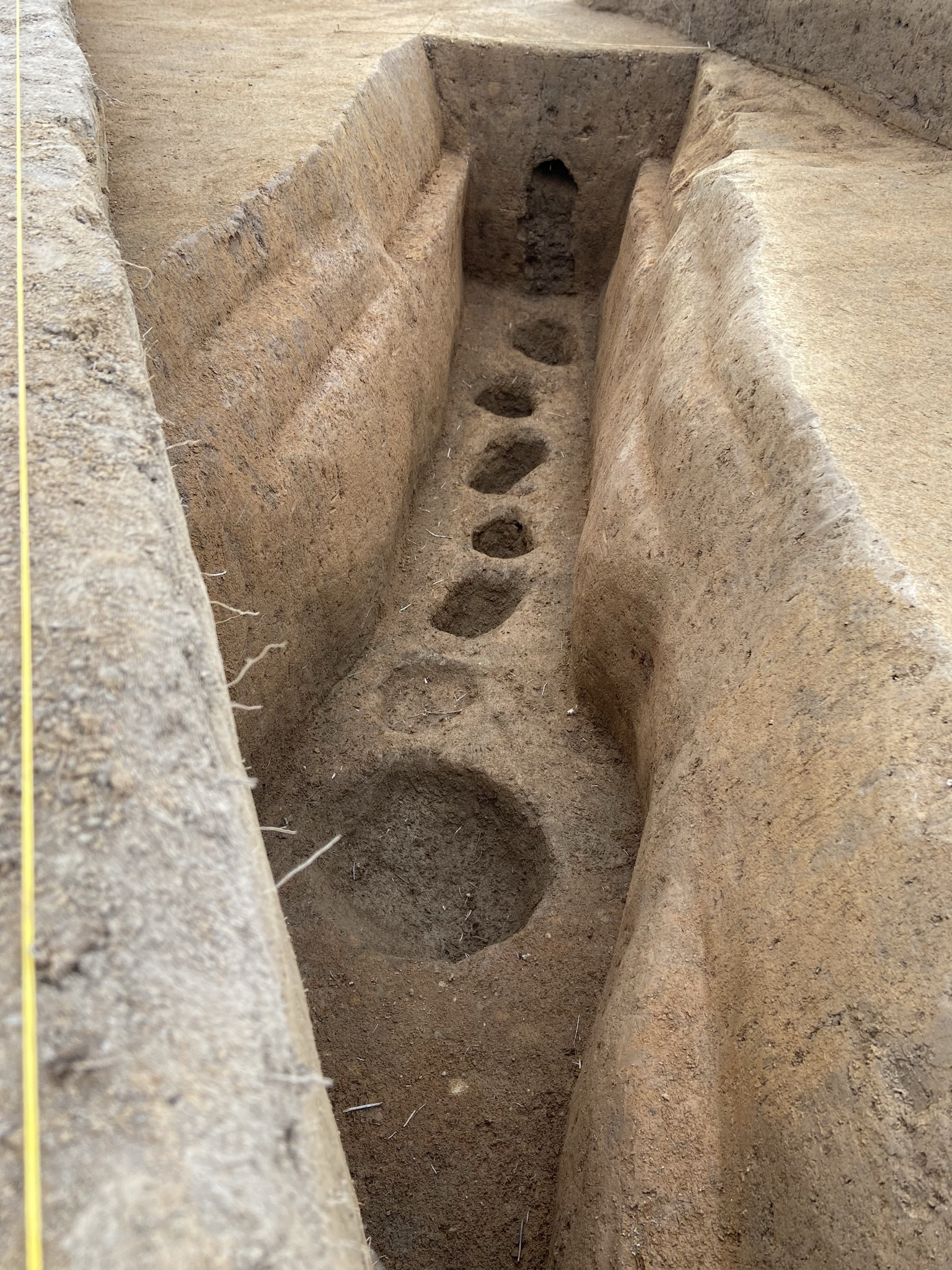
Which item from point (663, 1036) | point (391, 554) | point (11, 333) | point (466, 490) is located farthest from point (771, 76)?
point (663, 1036)

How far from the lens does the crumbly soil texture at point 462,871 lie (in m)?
3.30

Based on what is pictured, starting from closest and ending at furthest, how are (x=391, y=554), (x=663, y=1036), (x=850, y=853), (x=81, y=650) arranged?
(x=81, y=650) → (x=850, y=853) → (x=663, y=1036) → (x=391, y=554)

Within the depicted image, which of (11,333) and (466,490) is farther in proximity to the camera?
(466,490)

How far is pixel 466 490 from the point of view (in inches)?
237

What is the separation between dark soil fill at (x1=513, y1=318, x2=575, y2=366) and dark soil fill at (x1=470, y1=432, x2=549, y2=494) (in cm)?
120

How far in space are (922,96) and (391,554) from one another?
392cm

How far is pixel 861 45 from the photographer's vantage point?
5.62 m

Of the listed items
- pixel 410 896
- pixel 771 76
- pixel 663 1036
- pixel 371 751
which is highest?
pixel 771 76

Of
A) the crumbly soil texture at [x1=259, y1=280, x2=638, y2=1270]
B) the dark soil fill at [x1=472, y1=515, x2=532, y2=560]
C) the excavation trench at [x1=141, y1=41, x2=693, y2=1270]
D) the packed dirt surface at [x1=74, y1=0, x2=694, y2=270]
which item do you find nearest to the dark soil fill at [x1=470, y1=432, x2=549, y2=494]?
the excavation trench at [x1=141, y1=41, x2=693, y2=1270]

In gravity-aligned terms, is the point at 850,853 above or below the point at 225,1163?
below

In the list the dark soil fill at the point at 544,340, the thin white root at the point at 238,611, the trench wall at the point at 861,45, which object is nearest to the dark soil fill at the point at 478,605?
the thin white root at the point at 238,611

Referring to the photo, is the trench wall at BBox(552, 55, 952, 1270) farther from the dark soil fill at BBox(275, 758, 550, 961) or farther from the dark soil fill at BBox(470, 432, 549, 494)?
the dark soil fill at BBox(470, 432, 549, 494)

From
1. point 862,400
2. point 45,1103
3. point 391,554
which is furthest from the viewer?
point 391,554

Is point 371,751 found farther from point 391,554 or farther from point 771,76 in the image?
point 771,76
